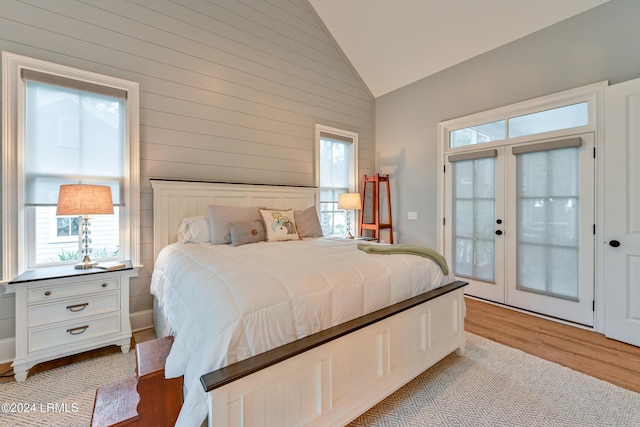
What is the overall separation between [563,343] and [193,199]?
3763 millimetres

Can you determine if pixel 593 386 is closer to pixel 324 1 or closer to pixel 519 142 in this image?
pixel 519 142

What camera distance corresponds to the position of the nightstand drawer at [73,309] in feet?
6.45

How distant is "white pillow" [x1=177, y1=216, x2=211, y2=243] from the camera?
271 cm

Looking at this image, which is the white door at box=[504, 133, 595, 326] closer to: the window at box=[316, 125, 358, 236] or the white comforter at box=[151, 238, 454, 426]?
the white comforter at box=[151, 238, 454, 426]

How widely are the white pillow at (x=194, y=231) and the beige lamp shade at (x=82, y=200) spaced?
65 cm

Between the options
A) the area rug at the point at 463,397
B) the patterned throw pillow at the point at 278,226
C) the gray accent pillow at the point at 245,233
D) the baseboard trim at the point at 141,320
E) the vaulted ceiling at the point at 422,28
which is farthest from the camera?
the vaulted ceiling at the point at 422,28

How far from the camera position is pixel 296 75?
3820mm

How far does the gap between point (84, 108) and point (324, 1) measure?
3224 millimetres

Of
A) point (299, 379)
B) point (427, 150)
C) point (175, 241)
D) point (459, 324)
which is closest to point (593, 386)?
point (459, 324)

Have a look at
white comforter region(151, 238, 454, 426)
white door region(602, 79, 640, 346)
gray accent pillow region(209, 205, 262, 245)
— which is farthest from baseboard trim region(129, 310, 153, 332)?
white door region(602, 79, 640, 346)

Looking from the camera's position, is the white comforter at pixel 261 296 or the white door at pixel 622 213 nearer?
the white comforter at pixel 261 296

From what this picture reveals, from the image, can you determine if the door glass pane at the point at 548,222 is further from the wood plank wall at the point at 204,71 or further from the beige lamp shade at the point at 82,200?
the beige lamp shade at the point at 82,200

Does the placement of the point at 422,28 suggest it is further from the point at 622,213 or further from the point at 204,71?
the point at 622,213

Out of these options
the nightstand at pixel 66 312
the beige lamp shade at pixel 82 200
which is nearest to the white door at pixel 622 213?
the nightstand at pixel 66 312
